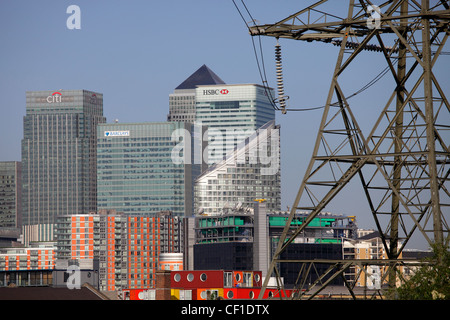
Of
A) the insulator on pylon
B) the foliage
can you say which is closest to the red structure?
the insulator on pylon

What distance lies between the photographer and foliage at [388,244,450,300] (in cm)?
3994

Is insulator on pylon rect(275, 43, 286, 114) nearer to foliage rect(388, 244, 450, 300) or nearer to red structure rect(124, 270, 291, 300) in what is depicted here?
foliage rect(388, 244, 450, 300)

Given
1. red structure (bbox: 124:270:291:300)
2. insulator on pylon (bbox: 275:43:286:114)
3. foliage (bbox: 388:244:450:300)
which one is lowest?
red structure (bbox: 124:270:291:300)

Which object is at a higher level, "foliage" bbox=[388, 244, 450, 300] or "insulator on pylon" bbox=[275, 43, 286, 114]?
"insulator on pylon" bbox=[275, 43, 286, 114]

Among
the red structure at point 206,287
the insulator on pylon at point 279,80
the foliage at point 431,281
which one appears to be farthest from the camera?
the red structure at point 206,287

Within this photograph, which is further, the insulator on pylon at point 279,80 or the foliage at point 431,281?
the insulator on pylon at point 279,80

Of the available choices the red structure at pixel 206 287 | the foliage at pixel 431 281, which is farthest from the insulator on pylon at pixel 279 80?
the red structure at pixel 206 287

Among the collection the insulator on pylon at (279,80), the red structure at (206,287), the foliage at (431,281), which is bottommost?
the red structure at (206,287)

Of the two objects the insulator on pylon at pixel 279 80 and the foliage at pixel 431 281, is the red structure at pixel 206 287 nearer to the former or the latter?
the insulator on pylon at pixel 279 80

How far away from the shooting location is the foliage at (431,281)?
131 feet

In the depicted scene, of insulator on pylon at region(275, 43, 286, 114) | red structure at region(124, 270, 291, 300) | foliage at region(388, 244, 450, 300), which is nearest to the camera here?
foliage at region(388, 244, 450, 300)

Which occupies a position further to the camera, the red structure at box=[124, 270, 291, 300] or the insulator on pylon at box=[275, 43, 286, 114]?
the red structure at box=[124, 270, 291, 300]

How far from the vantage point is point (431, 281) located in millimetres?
41281
